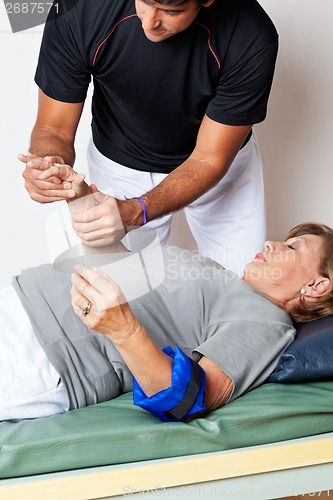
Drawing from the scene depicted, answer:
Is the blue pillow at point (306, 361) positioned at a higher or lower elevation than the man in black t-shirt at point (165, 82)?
lower

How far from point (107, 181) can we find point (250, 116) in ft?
1.82

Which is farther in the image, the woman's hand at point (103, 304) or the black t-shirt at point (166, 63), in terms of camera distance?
the black t-shirt at point (166, 63)

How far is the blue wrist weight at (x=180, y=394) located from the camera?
145 cm

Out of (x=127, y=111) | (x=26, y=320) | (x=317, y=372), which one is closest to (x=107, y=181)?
(x=127, y=111)

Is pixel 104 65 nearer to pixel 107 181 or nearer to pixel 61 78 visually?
pixel 61 78

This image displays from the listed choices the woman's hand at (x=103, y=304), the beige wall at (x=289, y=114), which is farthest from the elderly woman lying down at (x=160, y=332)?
the beige wall at (x=289, y=114)

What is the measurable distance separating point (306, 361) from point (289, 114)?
1742 mm

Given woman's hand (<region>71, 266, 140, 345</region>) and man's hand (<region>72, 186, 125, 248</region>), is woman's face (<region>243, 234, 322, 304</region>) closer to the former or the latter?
man's hand (<region>72, 186, 125, 248</region>)

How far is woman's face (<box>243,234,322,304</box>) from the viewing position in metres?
1.87

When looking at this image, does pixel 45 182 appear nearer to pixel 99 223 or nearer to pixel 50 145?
pixel 99 223

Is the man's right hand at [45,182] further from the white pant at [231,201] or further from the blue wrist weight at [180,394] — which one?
the white pant at [231,201]

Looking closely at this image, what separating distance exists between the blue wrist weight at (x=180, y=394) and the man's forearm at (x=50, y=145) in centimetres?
75

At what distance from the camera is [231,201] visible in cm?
240

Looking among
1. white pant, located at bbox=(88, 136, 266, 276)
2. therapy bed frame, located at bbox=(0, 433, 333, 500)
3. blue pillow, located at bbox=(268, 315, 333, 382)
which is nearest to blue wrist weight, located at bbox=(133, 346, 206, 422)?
therapy bed frame, located at bbox=(0, 433, 333, 500)
